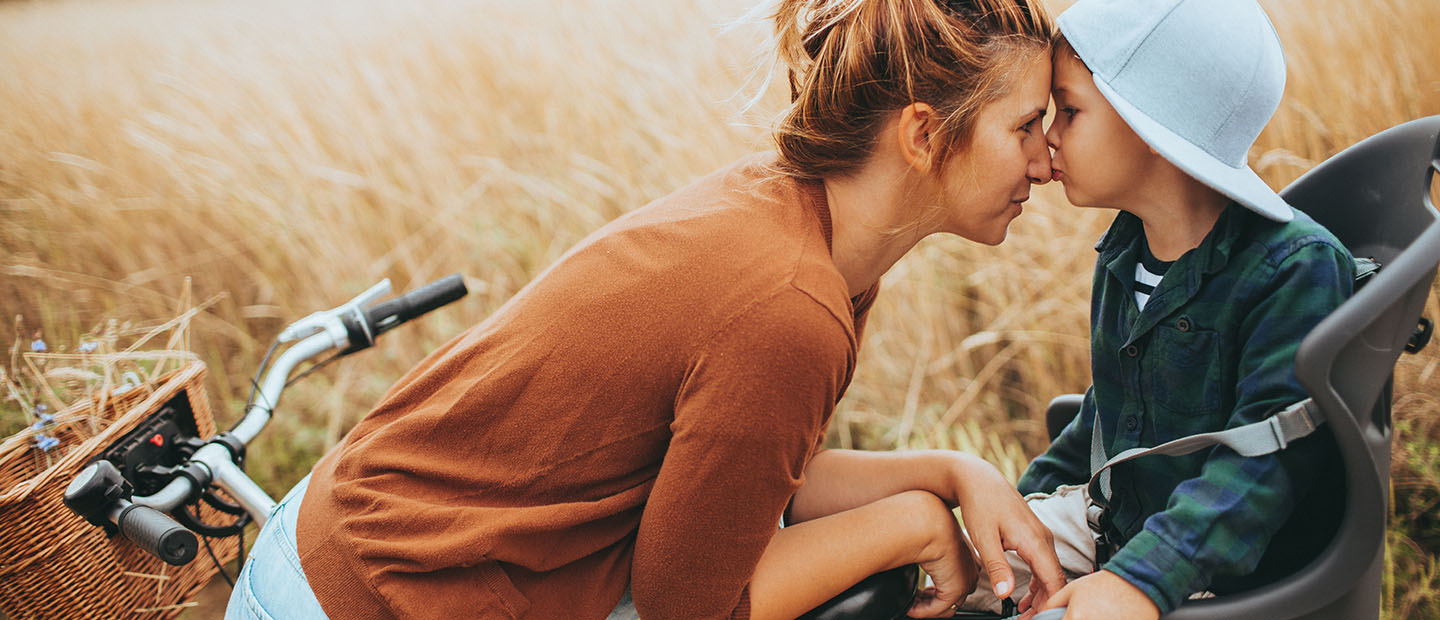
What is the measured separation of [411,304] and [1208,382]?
135cm

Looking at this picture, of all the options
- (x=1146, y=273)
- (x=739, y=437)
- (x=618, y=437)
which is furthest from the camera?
(x=1146, y=273)

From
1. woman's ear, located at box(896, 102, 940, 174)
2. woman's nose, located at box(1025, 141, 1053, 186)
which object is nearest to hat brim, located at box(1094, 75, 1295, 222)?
woman's nose, located at box(1025, 141, 1053, 186)

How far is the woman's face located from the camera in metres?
1.28

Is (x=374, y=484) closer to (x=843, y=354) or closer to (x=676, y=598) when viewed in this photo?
(x=676, y=598)

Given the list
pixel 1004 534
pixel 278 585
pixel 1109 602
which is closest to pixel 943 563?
pixel 1004 534

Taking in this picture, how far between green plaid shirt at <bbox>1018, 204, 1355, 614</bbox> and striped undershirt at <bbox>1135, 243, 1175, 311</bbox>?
0.01 m

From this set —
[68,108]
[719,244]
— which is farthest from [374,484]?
[68,108]

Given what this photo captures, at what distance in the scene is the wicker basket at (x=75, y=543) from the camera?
1.40m

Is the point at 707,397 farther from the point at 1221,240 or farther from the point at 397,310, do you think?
the point at 397,310

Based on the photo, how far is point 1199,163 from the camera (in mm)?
1229

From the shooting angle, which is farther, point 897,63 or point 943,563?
point 943,563

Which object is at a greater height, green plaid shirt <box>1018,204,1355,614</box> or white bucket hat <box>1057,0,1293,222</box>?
white bucket hat <box>1057,0,1293,222</box>

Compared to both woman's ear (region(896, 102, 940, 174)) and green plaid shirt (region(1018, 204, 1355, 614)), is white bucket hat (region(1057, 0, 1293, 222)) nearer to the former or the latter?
green plaid shirt (region(1018, 204, 1355, 614))

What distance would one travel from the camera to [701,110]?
326cm
